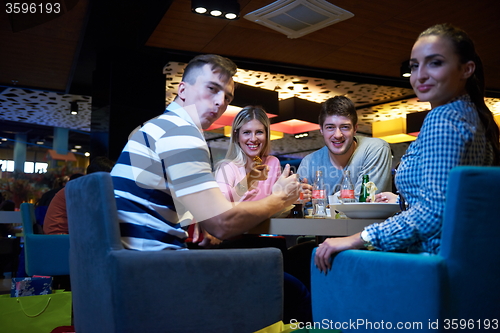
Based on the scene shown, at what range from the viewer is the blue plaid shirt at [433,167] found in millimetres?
1150

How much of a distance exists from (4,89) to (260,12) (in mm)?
5492

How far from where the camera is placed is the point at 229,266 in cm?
129

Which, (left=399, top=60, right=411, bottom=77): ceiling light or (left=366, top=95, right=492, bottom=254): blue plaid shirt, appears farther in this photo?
(left=399, top=60, right=411, bottom=77): ceiling light

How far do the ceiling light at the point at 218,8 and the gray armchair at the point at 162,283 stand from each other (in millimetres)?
3009

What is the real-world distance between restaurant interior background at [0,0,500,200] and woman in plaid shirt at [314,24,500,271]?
2870 mm

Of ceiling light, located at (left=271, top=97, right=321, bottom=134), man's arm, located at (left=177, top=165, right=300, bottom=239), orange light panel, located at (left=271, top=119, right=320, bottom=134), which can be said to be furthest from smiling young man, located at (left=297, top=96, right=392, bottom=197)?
orange light panel, located at (left=271, top=119, right=320, bottom=134)

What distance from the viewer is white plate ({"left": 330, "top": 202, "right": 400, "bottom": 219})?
160 cm

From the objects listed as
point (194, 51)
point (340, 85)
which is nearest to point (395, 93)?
point (340, 85)

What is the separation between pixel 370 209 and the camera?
1604mm

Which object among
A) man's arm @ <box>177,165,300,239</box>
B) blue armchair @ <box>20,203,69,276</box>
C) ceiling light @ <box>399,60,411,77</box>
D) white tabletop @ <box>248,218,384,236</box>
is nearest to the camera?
man's arm @ <box>177,165,300,239</box>

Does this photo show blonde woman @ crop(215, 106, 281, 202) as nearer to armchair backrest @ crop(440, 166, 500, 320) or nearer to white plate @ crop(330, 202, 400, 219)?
white plate @ crop(330, 202, 400, 219)

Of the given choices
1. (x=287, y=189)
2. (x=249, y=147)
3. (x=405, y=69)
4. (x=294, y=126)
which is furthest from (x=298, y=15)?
(x=294, y=126)

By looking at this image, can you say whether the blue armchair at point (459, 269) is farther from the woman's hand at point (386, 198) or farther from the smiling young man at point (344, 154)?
the smiling young man at point (344, 154)

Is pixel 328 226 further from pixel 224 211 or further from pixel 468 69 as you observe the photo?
→ pixel 468 69
